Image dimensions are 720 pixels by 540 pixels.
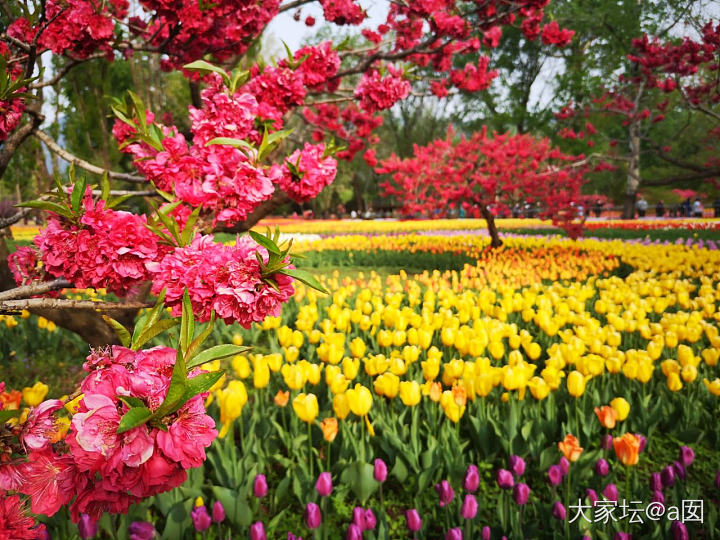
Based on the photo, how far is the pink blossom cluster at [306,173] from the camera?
225cm

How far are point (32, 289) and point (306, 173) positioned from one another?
Result: 4.10 feet

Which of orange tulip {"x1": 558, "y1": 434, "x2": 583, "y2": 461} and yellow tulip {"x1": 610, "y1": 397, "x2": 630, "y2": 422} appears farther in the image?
yellow tulip {"x1": 610, "y1": 397, "x2": 630, "y2": 422}

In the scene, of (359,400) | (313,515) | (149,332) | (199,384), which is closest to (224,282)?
(149,332)

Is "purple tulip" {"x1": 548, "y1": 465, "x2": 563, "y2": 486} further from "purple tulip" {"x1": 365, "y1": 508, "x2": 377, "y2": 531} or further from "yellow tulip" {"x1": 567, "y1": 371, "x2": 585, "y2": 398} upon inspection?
"purple tulip" {"x1": 365, "y1": 508, "x2": 377, "y2": 531}

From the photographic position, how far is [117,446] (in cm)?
76

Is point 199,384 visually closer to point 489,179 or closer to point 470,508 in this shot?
point 470,508

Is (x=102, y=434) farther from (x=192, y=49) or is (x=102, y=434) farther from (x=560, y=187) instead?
(x=560, y=187)

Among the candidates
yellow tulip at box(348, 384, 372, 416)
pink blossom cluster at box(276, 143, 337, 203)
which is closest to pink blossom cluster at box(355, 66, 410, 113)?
pink blossom cluster at box(276, 143, 337, 203)

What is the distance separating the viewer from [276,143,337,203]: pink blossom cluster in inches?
88.4

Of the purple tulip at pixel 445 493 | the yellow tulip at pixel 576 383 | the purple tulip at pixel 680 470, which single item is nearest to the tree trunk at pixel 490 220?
the yellow tulip at pixel 576 383

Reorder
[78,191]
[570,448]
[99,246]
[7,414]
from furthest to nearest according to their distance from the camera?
1. [570,448]
2. [99,246]
3. [78,191]
4. [7,414]

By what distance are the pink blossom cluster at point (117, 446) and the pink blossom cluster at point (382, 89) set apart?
3774 millimetres

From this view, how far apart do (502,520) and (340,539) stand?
0.69m

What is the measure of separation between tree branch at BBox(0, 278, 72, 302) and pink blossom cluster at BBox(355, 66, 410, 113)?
333cm
